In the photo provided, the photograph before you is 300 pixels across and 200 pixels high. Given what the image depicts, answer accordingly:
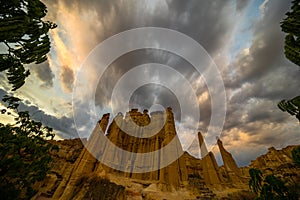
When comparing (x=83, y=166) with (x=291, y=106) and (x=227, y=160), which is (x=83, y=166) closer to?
(x=291, y=106)

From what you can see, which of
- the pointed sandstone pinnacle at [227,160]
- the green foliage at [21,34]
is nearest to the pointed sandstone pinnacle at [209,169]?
the pointed sandstone pinnacle at [227,160]

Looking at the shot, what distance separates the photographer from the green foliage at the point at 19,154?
29.9 ft

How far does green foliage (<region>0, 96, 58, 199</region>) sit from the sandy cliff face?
5.24 meters

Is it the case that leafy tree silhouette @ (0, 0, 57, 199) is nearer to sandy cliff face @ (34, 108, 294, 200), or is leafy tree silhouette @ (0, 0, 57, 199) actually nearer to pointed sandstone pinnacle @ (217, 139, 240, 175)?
sandy cliff face @ (34, 108, 294, 200)

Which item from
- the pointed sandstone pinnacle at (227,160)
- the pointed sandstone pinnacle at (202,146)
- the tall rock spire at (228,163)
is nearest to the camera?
the pointed sandstone pinnacle at (202,146)

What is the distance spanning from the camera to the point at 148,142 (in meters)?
42.8

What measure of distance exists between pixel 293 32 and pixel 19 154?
699 inches

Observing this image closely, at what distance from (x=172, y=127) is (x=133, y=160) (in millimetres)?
13879

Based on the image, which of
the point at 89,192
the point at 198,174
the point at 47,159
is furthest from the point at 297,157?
→ the point at 198,174

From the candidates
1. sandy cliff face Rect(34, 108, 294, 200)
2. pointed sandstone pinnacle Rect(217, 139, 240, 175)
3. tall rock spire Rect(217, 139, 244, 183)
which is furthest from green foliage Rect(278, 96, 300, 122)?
pointed sandstone pinnacle Rect(217, 139, 240, 175)

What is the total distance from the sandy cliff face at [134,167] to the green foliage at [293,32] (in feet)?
69.8

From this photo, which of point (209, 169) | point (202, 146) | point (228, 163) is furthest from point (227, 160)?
point (209, 169)

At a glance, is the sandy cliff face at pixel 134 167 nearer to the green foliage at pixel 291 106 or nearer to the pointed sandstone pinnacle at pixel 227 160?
the pointed sandstone pinnacle at pixel 227 160

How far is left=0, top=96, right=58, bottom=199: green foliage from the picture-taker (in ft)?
29.9
